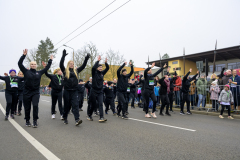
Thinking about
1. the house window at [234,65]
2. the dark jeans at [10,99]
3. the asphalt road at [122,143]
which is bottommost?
the asphalt road at [122,143]

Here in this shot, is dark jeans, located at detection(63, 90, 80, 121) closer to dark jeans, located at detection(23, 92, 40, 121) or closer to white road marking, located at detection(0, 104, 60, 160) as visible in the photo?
dark jeans, located at detection(23, 92, 40, 121)

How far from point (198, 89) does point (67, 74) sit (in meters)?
7.56

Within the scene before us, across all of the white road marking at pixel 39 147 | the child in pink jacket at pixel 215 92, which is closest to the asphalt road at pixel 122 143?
the white road marking at pixel 39 147

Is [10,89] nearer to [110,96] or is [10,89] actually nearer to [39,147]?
[110,96]

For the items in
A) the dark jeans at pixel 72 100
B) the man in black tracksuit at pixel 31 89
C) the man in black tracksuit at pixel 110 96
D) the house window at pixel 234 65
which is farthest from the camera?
the house window at pixel 234 65

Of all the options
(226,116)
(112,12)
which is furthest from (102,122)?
(112,12)

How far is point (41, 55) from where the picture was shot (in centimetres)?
5353

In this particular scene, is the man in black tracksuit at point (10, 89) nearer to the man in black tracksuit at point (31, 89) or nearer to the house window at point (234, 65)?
the man in black tracksuit at point (31, 89)

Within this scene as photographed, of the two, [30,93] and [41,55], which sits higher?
[41,55]

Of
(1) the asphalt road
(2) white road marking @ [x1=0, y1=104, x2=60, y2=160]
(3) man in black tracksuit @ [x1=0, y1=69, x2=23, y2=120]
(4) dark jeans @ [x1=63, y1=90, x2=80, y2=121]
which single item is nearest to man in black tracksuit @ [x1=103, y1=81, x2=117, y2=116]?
(4) dark jeans @ [x1=63, y1=90, x2=80, y2=121]

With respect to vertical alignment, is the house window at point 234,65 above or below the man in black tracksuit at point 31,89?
above

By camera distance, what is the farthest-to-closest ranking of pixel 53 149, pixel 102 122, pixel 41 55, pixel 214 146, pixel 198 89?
1. pixel 41 55
2. pixel 198 89
3. pixel 102 122
4. pixel 214 146
5. pixel 53 149

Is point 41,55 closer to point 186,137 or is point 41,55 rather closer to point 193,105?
point 193,105

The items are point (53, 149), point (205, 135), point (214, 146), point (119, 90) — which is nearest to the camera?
point (53, 149)
